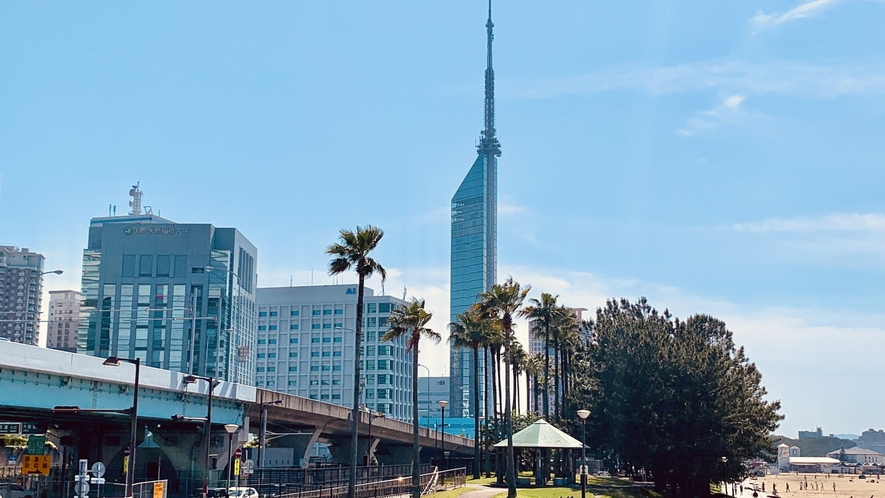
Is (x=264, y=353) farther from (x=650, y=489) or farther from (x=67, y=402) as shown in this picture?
(x=67, y=402)

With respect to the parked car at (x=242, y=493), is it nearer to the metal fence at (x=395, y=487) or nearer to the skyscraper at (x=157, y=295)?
the metal fence at (x=395, y=487)

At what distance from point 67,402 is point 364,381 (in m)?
144

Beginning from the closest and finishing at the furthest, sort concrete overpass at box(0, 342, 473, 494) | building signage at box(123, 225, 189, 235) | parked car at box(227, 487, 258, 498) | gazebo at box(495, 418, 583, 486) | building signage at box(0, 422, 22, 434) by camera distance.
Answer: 1. concrete overpass at box(0, 342, 473, 494)
2. parked car at box(227, 487, 258, 498)
3. gazebo at box(495, 418, 583, 486)
4. building signage at box(0, 422, 22, 434)
5. building signage at box(123, 225, 189, 235)

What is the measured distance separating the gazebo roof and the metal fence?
460 centimetres

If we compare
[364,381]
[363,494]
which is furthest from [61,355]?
[364,381]

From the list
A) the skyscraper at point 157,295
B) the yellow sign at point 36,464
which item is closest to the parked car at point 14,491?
the yellow sign at point 36,464

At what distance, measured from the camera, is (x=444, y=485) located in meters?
58.3

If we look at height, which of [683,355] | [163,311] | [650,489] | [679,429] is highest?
[163,311]

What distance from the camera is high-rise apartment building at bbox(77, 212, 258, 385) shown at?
141 metres

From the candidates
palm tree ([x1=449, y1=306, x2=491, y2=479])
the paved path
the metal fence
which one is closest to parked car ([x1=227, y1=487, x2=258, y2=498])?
the metal fence

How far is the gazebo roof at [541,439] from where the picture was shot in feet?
191

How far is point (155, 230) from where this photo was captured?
474 feet

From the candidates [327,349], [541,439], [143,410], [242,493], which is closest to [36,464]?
[242,493]

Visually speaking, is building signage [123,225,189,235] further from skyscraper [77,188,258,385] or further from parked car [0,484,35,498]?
parked car [0,484,35,498]
